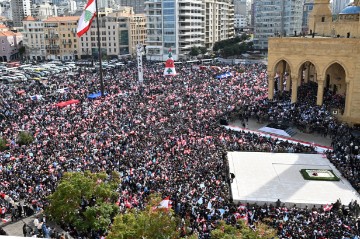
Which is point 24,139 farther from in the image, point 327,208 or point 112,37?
point 112,37

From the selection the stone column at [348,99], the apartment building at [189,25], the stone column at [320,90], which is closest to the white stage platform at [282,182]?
the stone column at [348,99]

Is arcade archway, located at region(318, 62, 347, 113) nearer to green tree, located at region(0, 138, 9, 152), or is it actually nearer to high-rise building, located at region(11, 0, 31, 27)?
green tree, located at region(0, 138, 9, 152)

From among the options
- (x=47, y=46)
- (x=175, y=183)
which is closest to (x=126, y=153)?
(x=175, y=183)

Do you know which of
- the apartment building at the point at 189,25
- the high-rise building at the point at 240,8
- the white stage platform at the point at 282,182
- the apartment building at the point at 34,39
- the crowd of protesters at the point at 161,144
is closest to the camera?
the crowd of protesters at the point at 161,144

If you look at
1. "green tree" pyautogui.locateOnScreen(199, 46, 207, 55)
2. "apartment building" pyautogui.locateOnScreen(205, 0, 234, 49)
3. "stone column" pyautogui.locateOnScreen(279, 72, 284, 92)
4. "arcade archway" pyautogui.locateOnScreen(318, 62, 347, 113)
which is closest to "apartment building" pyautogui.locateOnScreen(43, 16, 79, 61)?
"green tree" pyautogui.locateOnScreen(199, 46, 207, 55)

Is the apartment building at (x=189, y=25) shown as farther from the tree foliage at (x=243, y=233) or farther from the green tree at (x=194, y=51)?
the tree foliage at (x=243, y=233)

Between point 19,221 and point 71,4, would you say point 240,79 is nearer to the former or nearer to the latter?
point 19,221
